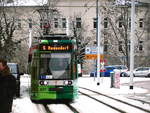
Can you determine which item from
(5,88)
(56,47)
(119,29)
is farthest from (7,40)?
(5,88)

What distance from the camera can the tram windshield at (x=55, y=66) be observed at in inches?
790

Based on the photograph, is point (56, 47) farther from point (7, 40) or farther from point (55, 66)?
point (7, 40)

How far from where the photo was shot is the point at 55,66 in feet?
66.0

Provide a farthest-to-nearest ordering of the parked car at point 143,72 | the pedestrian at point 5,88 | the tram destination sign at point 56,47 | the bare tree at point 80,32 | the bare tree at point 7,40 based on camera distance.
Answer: the bare tree at point 80,32, the parked car at point 143,72, the bare tree at point 7,40, the tram destination sign at point 56,47, the pedestrian at point 5,88

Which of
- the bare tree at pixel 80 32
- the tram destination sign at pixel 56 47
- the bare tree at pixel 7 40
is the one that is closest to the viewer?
the tram destination sign at pixel 56 47

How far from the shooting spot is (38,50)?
2031cm

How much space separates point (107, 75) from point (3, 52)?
2833 centimetres

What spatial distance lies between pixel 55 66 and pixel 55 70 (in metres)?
0.18

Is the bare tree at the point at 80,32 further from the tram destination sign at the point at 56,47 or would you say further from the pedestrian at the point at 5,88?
the pedestrian at the point at 5,88

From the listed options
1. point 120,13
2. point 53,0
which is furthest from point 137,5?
point 53,0

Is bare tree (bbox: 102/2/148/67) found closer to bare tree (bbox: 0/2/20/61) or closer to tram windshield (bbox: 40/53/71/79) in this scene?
bare tree (bbox: 0/2/20/61)

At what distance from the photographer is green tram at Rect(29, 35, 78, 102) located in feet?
65.5

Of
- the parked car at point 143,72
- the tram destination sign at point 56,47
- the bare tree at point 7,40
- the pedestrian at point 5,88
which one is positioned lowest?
the parked car at point 143,72

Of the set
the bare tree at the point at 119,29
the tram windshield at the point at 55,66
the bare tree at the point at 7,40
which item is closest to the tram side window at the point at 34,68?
the tram windshield at the point at 55,66
